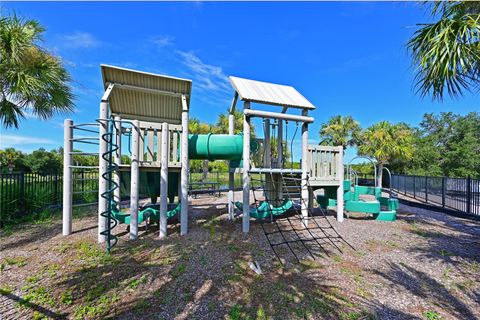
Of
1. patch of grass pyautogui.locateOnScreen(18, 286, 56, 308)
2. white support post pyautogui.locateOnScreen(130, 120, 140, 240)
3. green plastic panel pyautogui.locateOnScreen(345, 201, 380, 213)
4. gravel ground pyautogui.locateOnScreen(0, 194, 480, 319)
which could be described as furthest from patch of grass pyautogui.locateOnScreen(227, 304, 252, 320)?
green plastic panel pyautogui.locateOnScreen(345, 201, 380, 213)

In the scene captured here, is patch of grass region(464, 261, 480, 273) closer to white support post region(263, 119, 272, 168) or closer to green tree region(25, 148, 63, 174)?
white support post region(263, 119, 272, 168)

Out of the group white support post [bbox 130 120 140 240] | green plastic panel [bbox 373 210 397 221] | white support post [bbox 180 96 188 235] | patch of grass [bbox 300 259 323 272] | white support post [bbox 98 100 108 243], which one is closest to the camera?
patch of grass [bbox 300 259 323 272]

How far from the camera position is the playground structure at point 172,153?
16.1 feet

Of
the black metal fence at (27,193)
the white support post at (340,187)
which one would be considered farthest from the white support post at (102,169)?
the white support post at (340,187)

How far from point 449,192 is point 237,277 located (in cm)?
1037

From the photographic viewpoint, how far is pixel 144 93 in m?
6.23

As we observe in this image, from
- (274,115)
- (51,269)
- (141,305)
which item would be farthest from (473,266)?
(51,269)

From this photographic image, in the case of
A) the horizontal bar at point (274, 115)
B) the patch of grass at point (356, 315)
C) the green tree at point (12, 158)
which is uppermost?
the horizontal bar at point (274, 115)

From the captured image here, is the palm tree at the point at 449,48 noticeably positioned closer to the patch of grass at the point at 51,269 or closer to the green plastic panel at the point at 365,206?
the green plastic panel at the point at 365,206

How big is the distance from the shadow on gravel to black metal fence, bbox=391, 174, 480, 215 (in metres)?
6.70

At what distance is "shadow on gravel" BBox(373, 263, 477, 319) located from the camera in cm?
272

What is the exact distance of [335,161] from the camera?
6.83 meters

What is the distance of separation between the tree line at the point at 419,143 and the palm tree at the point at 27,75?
17.6m

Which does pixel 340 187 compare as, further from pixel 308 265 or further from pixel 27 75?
pixel 27 75
